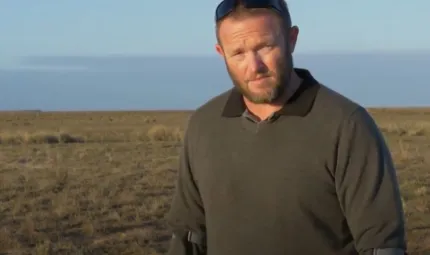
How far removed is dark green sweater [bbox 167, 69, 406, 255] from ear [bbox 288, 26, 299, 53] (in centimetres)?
13

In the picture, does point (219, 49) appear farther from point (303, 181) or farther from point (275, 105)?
point (303, 181)

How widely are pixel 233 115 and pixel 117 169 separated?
17316mm

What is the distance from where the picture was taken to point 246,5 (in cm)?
275

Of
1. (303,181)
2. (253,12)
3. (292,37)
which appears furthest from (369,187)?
(253,12)

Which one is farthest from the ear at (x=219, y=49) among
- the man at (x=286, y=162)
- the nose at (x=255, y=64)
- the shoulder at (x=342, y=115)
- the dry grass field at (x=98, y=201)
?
the dry grass field at (x=98, y=201)

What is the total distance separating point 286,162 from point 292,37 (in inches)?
17.6

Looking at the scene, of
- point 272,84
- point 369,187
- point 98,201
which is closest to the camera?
point 369,187

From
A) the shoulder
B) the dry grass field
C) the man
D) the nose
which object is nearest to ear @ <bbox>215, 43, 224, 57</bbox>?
the man

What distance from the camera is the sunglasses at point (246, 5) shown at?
2719 mm

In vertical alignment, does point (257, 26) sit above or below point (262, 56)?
above

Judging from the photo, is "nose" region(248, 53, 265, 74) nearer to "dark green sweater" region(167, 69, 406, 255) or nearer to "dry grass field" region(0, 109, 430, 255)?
"dark green sweater" region(167, 69, 406, 255)

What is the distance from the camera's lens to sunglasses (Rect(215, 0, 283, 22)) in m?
2.72

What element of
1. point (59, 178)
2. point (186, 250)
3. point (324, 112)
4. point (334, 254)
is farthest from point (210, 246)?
point (59, 178)

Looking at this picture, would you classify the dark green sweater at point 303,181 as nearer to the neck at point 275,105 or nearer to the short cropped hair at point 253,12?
the neck at point 275,105
